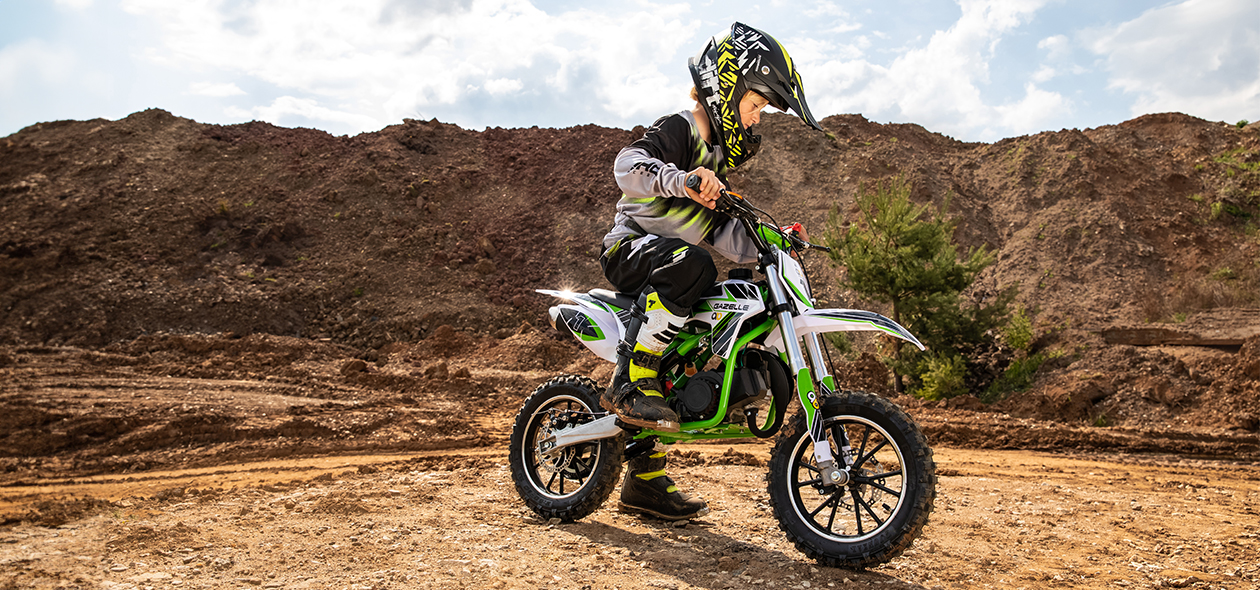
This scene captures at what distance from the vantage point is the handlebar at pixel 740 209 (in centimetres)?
398

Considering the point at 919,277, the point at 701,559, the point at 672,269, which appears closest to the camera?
the point at 701,559

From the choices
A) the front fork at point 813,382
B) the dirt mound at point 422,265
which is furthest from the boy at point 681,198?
the dirt mound at point 422,265

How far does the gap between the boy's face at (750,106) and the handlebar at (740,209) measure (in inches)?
20.9

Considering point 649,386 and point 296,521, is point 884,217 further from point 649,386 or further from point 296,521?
point 296,521

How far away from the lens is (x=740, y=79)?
430cm

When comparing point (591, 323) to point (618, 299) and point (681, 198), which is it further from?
point (681, 198)

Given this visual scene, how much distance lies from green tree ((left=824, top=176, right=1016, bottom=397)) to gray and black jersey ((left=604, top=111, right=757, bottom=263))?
7.45 m

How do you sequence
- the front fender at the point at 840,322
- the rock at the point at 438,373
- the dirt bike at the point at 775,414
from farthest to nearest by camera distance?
1. the rock at the point at 438,373
2. the front fender at the point at 840,322
3. the dirt bike at the point at 775,414

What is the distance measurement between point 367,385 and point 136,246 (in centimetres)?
1190

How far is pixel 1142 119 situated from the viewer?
26.5 m

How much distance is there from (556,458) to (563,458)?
1.9 inches

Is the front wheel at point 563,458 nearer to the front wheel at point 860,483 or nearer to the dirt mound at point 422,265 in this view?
the front wheel at point 860,483

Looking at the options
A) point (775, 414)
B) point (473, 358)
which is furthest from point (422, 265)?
point (775, 414)

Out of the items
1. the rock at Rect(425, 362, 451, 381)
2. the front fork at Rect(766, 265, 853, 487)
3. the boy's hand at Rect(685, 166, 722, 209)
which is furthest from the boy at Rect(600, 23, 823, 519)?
the rock at Rect(425, 362, 451, 381)
